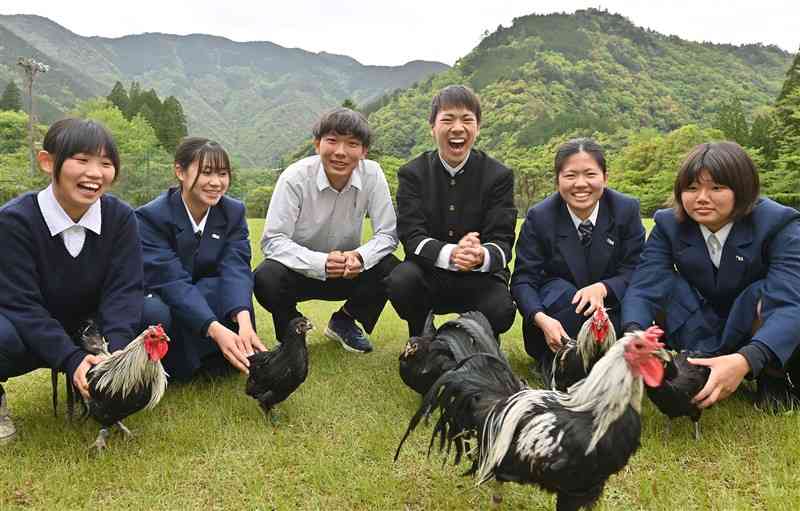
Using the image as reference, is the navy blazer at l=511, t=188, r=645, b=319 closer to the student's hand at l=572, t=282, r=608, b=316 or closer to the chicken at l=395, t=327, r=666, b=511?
the student's hand at l=572, t=282, r=608, b=316

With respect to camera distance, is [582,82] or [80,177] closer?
[80,177]

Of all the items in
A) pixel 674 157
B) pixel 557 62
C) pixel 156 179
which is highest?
pixel 557 62

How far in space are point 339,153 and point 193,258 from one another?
1577mm

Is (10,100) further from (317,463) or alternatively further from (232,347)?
(317,463)

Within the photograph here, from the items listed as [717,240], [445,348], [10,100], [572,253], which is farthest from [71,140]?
[10,100]

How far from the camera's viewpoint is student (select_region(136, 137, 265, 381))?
4.28 metres

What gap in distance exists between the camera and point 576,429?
8.31ft

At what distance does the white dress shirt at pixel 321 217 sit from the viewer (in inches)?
200

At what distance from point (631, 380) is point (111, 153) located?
3420mm

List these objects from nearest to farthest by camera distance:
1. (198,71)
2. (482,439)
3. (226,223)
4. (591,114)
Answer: (482,439)
(226,223)
(591,114)
(198,71)

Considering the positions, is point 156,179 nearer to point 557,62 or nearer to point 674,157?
point 674,157

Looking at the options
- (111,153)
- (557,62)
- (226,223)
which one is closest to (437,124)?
(226,223)

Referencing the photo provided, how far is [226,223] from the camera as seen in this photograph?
15.7 feet

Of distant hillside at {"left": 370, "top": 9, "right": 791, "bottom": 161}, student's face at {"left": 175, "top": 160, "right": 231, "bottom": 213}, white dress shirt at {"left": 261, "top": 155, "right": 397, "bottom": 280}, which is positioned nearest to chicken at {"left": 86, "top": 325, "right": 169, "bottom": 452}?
student's face at {"left": 175, "top": 160, "right": 231, "bottom": 213}
